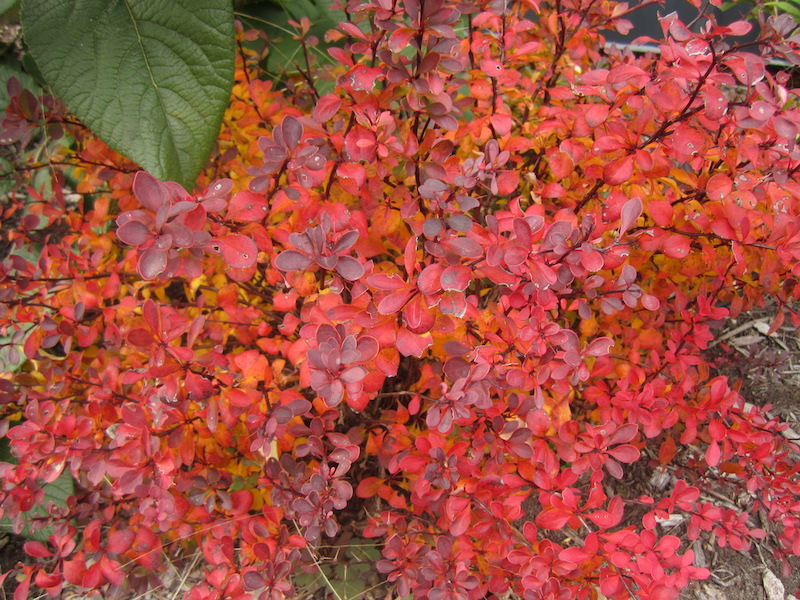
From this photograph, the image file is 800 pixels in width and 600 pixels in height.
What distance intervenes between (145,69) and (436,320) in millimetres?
981

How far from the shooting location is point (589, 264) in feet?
2.72

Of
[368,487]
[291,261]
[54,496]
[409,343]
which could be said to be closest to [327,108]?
[291,261]

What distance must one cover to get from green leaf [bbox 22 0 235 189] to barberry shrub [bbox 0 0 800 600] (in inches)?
3.9

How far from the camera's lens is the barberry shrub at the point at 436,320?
33.9 inches

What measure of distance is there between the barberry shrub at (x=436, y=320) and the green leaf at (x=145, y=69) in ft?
0.32

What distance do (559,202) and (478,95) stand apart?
0.28m

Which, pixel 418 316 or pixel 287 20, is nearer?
pixel 418 316

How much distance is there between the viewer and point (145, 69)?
1390 mm

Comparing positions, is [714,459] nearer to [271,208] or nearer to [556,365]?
[556,365]

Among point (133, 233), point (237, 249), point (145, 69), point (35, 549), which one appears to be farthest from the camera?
point (145, 69)

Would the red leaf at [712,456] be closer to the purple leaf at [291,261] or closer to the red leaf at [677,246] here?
the red leaf at [677,246]

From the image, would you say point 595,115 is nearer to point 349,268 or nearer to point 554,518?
point 349,268

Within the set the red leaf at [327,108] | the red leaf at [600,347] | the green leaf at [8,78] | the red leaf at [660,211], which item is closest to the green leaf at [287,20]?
the green leaf at [8,78]

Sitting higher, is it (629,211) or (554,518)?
(629,211)
